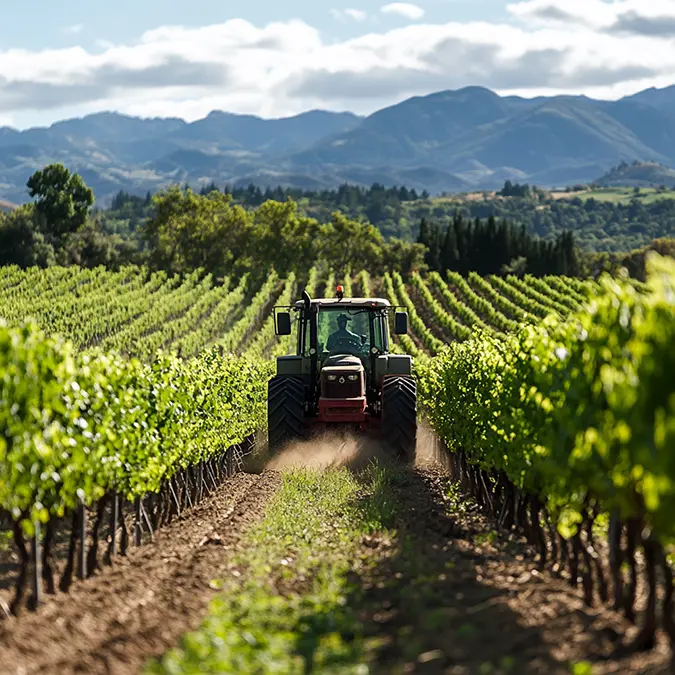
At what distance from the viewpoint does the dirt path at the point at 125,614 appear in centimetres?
573

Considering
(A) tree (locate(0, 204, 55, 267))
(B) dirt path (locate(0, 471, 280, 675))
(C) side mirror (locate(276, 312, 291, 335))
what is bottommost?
(B) dirt path (locate(0, 471, 280, 675))

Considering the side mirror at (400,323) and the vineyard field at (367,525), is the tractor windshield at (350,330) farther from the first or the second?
the vineyard field at (367,525)

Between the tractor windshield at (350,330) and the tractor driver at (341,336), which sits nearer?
the tractor windshield at (350,330)

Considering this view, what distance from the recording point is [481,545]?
971cm

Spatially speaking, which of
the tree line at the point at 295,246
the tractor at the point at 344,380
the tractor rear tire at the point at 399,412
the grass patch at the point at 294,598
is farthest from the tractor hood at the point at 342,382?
the tree line at the point at 295,246

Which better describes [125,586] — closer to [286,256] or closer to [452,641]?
[452,641]

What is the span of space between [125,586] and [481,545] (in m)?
3.53

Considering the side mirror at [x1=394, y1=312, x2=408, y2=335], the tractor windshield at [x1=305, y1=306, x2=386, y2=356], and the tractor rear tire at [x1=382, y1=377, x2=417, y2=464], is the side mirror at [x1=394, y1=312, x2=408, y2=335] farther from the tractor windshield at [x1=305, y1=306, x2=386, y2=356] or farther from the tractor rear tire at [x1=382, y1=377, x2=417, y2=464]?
the tractor windshield at [x1=305, y1=306, x2=386, y2=356]

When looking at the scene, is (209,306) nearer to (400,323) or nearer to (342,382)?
(342,382)

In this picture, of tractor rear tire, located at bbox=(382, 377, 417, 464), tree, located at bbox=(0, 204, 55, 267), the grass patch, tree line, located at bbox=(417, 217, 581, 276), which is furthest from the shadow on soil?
tree line, located at bbox=(417, 217, 581, 276)

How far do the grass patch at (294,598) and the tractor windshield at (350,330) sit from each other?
13.3ft

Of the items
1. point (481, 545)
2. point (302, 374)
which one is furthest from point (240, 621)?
point (302, 374)

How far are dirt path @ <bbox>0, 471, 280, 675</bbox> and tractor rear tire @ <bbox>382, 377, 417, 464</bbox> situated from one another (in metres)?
5.09

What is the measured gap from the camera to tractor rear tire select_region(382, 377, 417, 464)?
15.5 m
